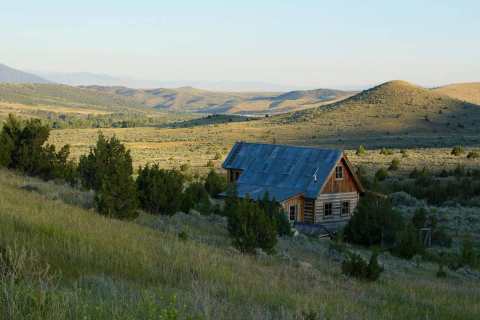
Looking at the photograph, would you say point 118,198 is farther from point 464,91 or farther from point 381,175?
point 464,91

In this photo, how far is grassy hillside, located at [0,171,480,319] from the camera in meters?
5.27

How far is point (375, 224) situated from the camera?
2636 cm

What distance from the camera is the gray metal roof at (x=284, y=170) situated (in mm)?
30777

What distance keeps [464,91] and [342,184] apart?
14289cm

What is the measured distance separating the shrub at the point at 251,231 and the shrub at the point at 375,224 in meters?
10.8

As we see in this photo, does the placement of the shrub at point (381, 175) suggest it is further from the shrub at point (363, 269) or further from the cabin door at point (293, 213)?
the shrub at point (363, 269)

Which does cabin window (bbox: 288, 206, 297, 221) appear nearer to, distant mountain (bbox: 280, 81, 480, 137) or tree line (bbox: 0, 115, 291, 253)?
tree line (bbox: 0, 115, 291, 253)

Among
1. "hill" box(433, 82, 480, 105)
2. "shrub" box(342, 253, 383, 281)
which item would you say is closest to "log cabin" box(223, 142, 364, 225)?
"shrub" box(342, 253, 383, 281)

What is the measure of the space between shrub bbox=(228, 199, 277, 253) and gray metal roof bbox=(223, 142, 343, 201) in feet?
42.9

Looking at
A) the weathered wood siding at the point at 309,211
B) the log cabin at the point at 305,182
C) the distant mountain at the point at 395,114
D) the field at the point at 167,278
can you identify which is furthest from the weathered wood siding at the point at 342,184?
the distant mountain at the point at 395,114

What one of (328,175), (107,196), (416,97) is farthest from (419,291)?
(416,97)

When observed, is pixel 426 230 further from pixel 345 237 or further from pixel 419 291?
pixel 419 291

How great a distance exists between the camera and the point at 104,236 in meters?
9.66

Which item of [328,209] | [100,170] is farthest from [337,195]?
[100,170]
